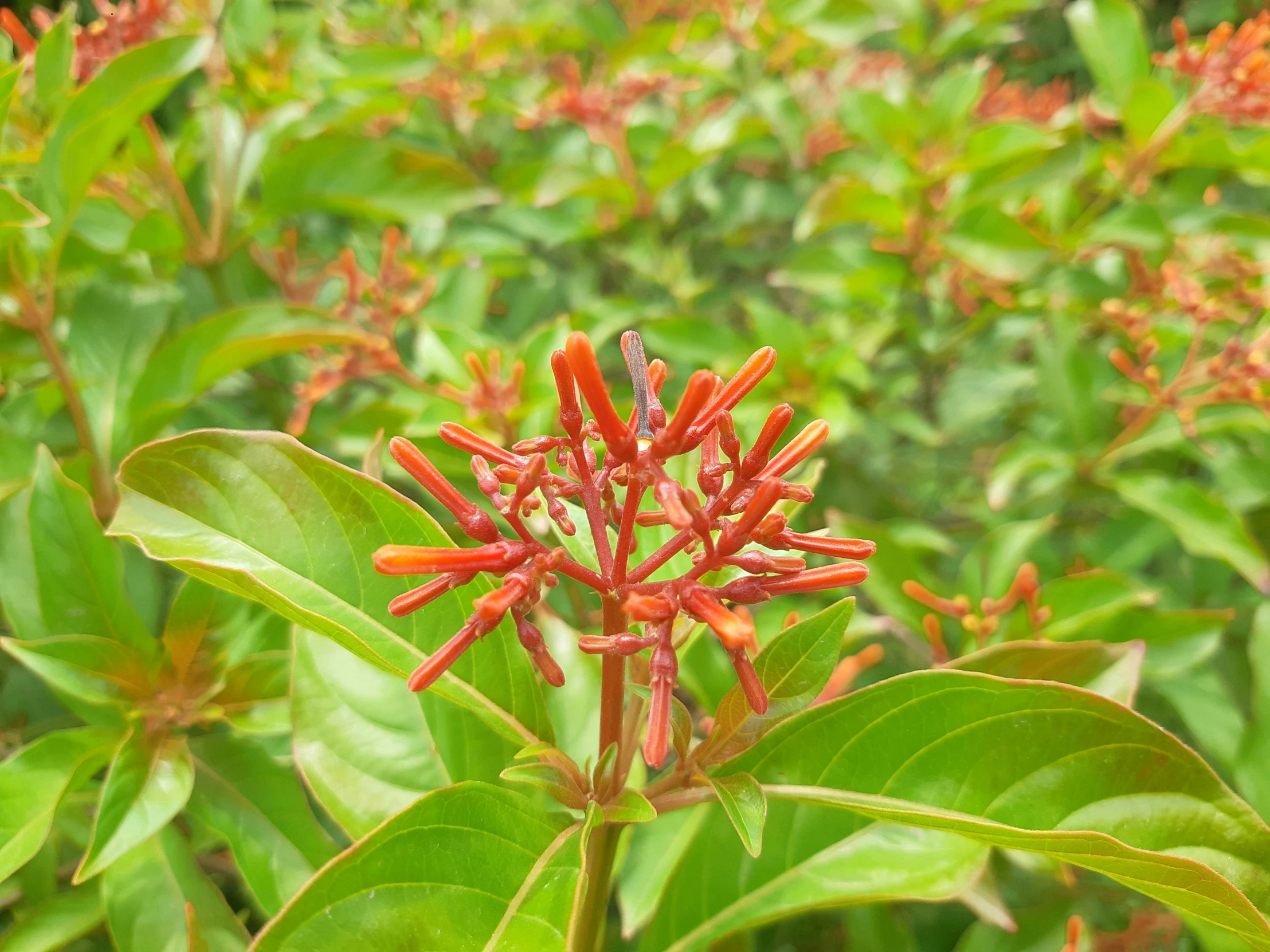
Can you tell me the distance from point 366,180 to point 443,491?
949mm

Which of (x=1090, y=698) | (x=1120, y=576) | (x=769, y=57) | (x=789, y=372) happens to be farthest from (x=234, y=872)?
(x=769, y=57)

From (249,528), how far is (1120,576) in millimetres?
1047

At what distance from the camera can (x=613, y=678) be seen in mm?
439

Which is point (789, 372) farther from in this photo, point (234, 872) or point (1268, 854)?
point (234, 872)

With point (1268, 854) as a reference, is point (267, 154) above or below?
above

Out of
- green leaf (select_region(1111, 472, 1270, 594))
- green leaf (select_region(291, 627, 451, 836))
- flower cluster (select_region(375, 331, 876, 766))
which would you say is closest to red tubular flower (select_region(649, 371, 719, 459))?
flower cluster (select_region(375, 331, 876, 766))

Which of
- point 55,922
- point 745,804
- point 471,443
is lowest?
point 55,922

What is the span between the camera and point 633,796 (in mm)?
454

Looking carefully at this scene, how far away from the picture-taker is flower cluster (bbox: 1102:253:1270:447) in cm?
105

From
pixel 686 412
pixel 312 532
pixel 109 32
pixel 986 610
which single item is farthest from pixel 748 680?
pixel 109 32

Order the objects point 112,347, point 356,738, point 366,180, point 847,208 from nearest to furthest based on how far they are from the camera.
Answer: point 356,738 < point 112,347 < point 366,180 < point 847,208

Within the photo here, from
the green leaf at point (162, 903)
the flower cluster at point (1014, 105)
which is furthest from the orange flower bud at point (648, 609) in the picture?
the flower cluster at point (1014, 105)

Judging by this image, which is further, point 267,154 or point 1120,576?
point 267,154

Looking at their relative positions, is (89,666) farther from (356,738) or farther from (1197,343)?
(1197,343)
